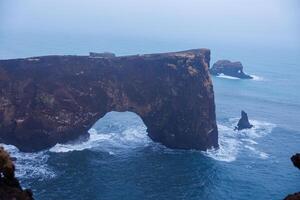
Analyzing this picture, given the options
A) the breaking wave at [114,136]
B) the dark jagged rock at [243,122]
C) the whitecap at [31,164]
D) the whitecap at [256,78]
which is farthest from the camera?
the whitecap at [256,78]

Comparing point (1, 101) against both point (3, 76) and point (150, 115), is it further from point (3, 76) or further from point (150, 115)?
point (150, 115)

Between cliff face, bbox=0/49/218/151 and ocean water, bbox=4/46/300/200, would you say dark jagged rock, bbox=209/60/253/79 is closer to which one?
ocean water, bbox=4/46/300/200

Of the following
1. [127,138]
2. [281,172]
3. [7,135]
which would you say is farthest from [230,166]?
[7,135]

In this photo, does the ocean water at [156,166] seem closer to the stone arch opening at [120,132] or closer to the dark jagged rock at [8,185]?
the stone arch opening at [120,132]

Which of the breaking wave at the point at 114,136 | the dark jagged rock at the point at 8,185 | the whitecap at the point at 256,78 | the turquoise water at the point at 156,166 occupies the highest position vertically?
the dark jagged rock at the point at 8,185

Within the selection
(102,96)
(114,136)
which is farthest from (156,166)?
(102,96)

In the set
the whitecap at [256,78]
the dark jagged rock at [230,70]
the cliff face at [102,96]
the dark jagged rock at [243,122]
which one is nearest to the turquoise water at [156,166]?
the dark jagged rock at [243,122]

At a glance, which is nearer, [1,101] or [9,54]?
[1,101]
